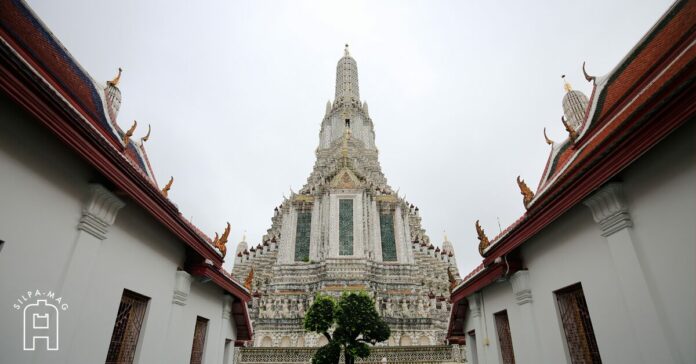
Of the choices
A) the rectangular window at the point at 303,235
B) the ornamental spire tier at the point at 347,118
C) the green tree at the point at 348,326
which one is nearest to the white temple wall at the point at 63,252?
the green tree at the point at 348,326

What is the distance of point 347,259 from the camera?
28.9m

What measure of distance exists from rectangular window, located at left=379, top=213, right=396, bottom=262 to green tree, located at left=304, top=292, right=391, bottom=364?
16.6 m

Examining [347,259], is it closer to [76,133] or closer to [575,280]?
[575,280]

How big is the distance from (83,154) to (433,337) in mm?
24210

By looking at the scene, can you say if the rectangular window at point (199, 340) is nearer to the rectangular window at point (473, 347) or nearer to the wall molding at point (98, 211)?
the wall molding at point (98, 211)

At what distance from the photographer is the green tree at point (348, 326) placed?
47.3ft

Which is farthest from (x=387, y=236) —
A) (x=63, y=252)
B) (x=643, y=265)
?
(x=63, y=252)

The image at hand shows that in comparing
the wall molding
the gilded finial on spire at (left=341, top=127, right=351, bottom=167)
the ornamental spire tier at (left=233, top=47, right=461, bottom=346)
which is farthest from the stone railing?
the gilded finial on spire at (left=341, top=127, right=351, bottom=167)

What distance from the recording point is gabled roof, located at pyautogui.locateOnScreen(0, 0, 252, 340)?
3447 millimetres

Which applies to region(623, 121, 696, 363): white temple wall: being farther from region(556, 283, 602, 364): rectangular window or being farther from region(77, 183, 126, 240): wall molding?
region(77, 183, 126, 240): wall molding

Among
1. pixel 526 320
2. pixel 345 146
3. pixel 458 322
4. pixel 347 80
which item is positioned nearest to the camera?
pixel 526 320

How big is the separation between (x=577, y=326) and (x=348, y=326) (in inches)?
411

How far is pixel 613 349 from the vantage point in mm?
4766

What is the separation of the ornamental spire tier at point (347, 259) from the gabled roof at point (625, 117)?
18.4 meters
